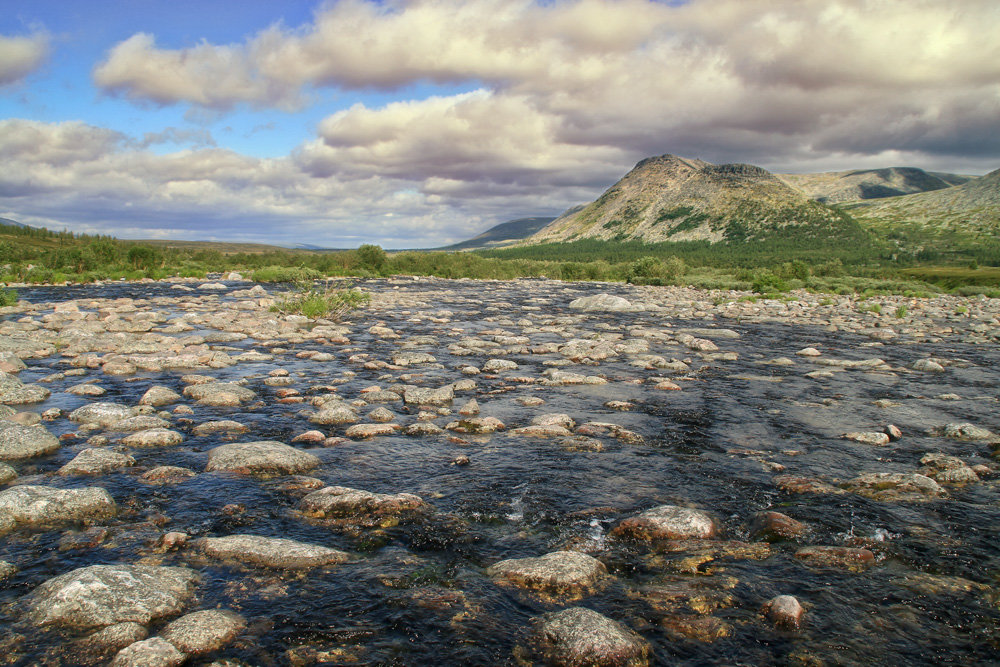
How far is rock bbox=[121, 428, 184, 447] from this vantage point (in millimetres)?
7422

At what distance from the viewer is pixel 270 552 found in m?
4.82

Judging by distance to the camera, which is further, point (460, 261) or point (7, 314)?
point (460, 261)

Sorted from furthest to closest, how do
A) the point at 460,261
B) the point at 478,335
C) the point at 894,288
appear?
1. the point at 460,261
2. the point at 894,288
3. the point at 478,335

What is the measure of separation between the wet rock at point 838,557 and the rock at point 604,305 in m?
22.2

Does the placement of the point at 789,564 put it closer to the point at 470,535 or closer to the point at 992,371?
the point at 470,535

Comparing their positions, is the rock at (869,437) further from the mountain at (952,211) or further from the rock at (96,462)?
the mountain at (952,211)

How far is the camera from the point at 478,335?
18.8 m

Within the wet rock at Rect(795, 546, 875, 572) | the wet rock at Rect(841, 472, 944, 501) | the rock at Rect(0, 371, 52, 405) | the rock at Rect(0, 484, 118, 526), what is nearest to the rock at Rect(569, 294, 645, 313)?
the wet rock at Rect(841, 472, 944, 501)

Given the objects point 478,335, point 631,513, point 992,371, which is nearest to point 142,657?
point 631,513

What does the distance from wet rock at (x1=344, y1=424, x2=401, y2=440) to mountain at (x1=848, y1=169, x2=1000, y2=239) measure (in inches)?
4758

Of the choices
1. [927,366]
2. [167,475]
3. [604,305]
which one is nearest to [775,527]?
[167,475]

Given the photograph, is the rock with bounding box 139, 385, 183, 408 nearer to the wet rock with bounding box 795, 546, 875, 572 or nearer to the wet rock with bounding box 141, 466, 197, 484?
the wet rock with bounding box 141, 466, 197, 484

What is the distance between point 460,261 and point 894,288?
3745 centimetres

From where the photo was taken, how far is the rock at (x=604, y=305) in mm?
27219
